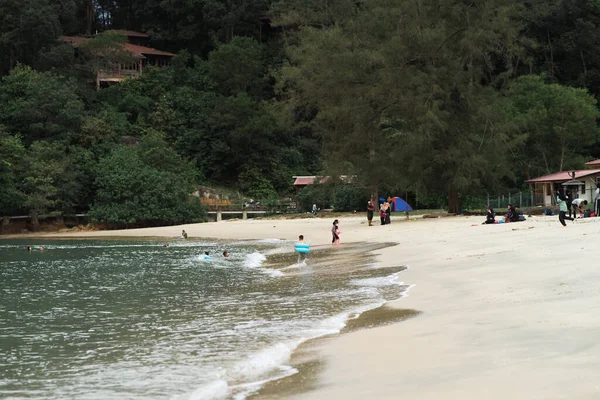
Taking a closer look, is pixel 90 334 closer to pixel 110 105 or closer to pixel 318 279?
pixel 318 279

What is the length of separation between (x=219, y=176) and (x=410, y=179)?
31396mm

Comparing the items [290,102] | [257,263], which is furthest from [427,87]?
[257,263]

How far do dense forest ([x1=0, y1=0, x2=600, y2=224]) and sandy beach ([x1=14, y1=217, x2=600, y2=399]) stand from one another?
875 inches

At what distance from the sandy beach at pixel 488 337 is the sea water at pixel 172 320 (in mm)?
979

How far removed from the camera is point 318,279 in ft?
60.7

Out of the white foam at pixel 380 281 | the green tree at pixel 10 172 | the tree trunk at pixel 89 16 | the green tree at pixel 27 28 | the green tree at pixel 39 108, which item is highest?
the tree trunk at pixel 89 16

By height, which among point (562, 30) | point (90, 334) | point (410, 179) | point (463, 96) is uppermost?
point (562, 30)

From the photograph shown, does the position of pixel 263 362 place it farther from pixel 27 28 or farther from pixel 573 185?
pixel 27 28

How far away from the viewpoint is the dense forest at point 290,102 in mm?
39156

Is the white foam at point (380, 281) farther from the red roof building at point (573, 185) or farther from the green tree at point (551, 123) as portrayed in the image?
the green tree at point (551, 123)

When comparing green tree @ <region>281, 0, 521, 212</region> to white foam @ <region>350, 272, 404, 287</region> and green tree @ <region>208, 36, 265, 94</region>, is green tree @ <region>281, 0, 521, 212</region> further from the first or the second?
green tree @ <region>208, 36, 265, 94</region>

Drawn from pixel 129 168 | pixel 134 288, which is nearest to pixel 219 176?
pixel 129 168

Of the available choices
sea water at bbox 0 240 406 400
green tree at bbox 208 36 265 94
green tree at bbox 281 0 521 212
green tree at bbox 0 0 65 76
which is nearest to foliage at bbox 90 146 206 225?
green tree at bbox 208 36 265 94

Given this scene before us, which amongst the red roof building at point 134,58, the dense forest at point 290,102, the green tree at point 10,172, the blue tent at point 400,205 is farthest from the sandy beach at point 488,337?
the red roof building at point 134,58
